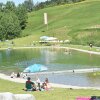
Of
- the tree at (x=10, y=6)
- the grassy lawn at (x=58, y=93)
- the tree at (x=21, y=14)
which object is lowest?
the grassy lawn at (x=58, y=93)

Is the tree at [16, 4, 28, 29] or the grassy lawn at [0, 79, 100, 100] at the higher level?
the tree at [16, 4, 28, 29]

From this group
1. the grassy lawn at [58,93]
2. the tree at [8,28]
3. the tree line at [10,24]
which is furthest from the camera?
the tree line at [10,24]

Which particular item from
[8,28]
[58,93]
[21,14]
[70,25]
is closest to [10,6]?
[21,14]

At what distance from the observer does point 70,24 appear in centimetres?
14900

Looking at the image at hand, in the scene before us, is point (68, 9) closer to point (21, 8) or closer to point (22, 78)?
point (21, 8)

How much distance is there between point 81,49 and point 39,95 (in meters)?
62.6

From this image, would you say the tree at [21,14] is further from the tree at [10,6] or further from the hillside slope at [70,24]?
the tree at [10,6]

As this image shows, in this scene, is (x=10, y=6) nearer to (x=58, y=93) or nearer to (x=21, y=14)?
(x=21, y=14)

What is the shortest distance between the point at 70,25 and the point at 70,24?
90.8 inches

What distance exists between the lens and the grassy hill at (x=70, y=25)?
122m

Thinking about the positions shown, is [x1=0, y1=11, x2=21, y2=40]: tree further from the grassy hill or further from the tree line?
the grassy hill

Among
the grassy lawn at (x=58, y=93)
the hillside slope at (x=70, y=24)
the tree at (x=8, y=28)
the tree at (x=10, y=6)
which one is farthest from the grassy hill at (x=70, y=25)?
the grassy lawn at (x=58, y=93)

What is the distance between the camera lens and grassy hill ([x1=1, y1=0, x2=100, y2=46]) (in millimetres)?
121500

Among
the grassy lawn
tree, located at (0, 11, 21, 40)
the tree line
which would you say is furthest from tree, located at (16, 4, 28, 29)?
the grassy lawn
